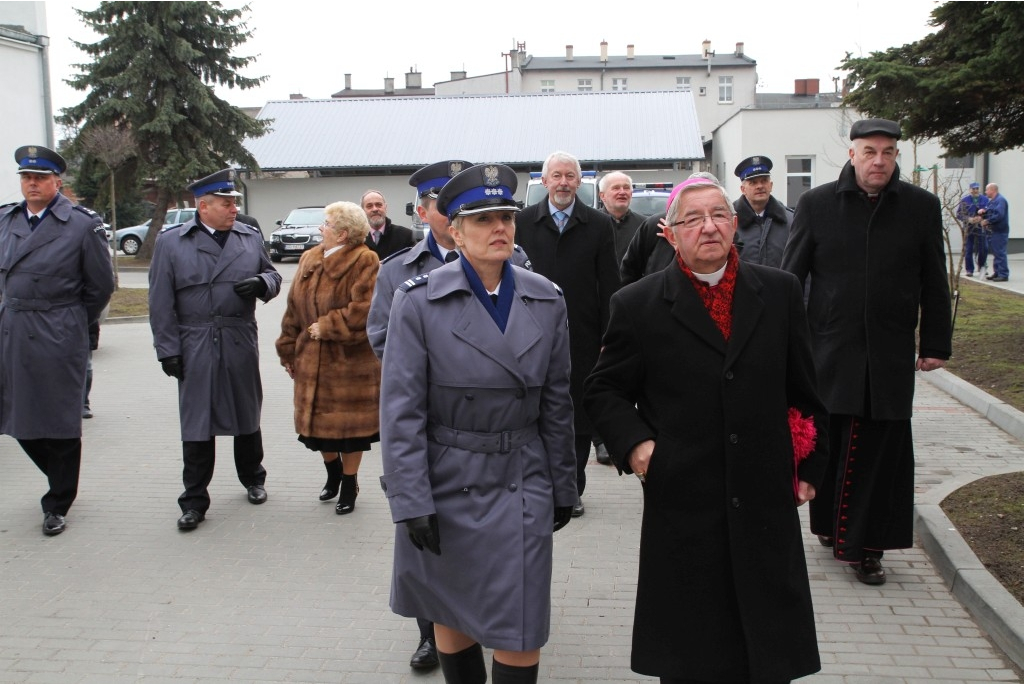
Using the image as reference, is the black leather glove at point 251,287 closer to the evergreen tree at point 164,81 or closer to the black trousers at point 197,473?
the black trousers at point 197,473

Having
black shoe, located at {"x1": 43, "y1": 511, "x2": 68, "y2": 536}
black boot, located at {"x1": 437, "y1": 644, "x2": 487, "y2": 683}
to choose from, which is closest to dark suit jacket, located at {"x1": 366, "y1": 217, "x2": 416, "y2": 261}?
black shoe, located at {"x1": 43, "y1": 511, "x2": 68, "y2": 536}

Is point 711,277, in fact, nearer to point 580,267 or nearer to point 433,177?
point 433,177

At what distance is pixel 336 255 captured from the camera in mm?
6629

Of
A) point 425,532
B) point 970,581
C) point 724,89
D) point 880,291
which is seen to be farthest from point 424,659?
point 724,89

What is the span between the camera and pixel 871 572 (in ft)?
17.6

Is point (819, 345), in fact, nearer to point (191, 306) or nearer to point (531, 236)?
point (531, 236)

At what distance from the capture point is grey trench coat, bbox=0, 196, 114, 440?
6484 mm

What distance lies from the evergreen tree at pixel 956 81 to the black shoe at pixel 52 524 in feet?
22.8

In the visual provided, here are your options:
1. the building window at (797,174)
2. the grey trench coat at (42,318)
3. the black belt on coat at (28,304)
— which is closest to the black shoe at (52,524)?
A: the grey trench coat at (42,318)

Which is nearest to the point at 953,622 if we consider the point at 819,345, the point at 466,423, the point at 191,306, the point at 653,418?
the point at 819,345

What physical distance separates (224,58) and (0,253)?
3062 centimetres

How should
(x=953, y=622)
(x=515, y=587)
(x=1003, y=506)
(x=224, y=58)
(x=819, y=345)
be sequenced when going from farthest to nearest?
1. (x=224, y=58)
2. (x=1003, y=506)
3. (x=819, y=345)
4. (x=953, y=622)
5. (x=515, y=587)

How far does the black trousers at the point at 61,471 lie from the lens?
6562 millimetres

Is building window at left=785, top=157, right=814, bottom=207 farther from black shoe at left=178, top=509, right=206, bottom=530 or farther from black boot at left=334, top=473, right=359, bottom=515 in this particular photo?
black shoe at left=178, top=509, right=206, bottom=530
